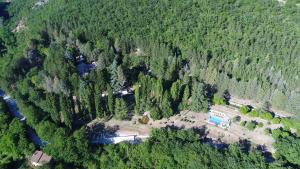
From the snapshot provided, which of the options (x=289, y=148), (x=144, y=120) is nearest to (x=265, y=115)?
(x=289, y=148)

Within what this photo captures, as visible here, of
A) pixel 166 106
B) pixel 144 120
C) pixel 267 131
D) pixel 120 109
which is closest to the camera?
pixel 267 131

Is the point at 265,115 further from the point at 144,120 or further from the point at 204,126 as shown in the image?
the point at 144,120

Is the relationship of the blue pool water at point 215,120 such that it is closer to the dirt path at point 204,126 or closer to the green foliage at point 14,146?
the dirt path at point 204,126

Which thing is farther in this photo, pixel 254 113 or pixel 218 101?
pixel 218 101

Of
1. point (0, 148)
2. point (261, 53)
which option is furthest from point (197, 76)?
point (0, 148)

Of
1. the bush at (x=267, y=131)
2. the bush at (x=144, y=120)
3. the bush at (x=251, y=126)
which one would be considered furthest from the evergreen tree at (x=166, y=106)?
the bush at (x=267, y=131)

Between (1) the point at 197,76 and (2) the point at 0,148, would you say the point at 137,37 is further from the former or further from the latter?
(2) the point at 0,148

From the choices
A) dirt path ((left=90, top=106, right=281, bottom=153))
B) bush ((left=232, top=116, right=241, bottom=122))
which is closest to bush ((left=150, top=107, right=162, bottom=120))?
dirt path ((left=90, top=106, right=281, bottom=153))
